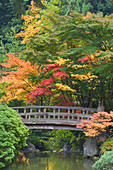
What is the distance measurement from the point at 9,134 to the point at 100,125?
174 inches

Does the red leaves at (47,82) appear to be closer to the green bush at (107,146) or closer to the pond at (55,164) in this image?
the pond at (55,164)

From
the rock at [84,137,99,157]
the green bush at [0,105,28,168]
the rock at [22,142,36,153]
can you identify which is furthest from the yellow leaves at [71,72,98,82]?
the rock at [22,142,36,153]

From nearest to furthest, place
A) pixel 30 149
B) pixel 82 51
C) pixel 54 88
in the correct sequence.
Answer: pixel 82 51 → pixel 54 88 → pixel 30 149

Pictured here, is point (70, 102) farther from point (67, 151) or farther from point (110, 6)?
point (110, 6)

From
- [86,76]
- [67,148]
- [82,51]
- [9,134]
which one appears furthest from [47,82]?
[67,148]

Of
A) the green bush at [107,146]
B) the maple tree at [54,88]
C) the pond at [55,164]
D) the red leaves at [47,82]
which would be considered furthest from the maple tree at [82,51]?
the pond at [55,164]

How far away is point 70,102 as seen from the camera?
1852 centimetres

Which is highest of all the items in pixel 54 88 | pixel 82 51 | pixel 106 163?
pixel 82 51

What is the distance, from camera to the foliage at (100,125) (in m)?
15.0

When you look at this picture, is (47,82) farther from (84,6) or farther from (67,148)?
(84,6)

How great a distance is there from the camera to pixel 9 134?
13.6m

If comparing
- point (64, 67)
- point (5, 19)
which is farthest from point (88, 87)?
point (5, 19)

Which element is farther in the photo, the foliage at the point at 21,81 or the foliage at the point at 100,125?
the foliage at the point at 21,81

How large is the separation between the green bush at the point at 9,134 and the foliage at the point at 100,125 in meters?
3.22
